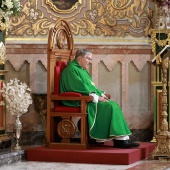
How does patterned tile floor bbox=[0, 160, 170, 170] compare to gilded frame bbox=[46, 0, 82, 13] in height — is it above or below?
below

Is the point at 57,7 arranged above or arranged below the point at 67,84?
above

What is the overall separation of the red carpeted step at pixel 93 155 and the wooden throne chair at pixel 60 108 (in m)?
0.21

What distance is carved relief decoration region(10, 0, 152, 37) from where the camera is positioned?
920 centimetres

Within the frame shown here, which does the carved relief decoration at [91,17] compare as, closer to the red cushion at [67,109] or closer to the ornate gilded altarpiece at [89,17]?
the ornate gilded altarpiece at [89,17]

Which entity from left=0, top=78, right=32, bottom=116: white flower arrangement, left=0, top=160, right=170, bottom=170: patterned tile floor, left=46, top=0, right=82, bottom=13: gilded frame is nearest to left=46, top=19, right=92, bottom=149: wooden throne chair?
left=0, top=78, right=32, bottom=116: white flower arrangement

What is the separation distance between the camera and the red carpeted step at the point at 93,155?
24.0ft

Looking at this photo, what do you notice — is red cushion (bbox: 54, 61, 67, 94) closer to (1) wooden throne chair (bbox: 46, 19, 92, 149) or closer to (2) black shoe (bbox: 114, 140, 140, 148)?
(1) wooden throne chair (bbox: 46, 19, 92, 149)

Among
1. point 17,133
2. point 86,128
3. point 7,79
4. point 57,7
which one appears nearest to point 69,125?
point 86,128

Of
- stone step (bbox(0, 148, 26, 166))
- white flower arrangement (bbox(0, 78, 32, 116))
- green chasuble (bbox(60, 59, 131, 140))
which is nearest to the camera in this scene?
stone step (bbox(0, 148, 26, 166))

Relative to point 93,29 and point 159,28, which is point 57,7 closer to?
point 93,29

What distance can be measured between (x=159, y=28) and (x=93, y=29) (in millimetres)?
1049

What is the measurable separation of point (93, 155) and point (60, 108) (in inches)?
34.4

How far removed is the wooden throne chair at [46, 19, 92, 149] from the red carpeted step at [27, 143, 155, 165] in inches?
8.4

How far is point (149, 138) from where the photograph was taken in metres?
9.26
